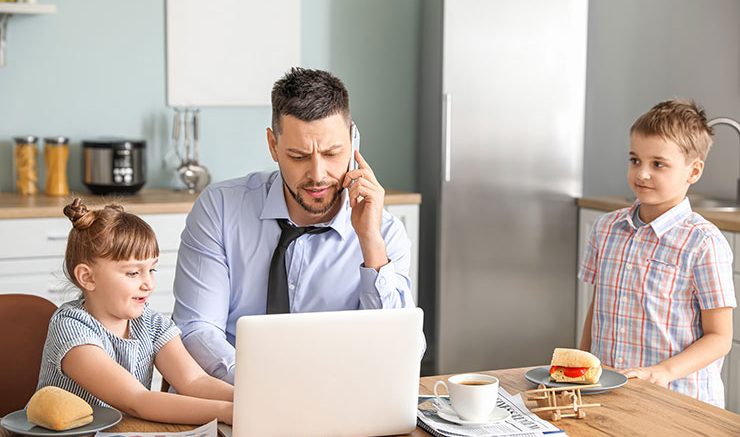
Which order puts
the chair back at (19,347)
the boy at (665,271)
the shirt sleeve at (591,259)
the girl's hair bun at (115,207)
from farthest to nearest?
the shirt sleeve at (591,259) < the boy at (665,271) < the chair back at (19,347) < the girl's hair bun at (115,207)

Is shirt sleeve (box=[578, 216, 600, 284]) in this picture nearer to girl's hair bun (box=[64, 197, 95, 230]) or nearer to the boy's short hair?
the boy's short hair

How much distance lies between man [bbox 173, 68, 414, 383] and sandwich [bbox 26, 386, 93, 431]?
0.50 metres

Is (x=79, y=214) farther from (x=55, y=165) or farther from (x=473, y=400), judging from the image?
(x=55, y=165)

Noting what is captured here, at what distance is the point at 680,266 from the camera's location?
2389 mm

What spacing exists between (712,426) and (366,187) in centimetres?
83

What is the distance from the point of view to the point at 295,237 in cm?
228

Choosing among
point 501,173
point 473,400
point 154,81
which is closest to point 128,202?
point 154,81

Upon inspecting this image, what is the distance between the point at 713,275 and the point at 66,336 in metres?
1.42

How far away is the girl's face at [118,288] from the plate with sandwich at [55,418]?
271 mm

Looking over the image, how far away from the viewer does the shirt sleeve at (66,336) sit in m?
1.78

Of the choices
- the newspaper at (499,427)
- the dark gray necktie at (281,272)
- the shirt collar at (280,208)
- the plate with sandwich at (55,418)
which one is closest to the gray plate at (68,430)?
the plate with sandwich at (55,418)

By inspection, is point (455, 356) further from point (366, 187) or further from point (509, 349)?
point (366, 187)

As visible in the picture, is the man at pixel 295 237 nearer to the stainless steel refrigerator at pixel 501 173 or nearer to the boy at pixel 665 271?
the boy at pixel 665 271

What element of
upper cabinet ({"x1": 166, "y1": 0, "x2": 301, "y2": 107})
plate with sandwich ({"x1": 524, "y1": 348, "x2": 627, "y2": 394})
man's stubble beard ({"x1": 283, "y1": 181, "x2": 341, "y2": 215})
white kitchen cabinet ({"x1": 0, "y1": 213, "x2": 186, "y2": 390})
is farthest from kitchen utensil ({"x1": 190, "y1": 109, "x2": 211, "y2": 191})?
plate with sandwich ({"x1": 524, "y1": 348, "x2": 627, "y2": 394})
